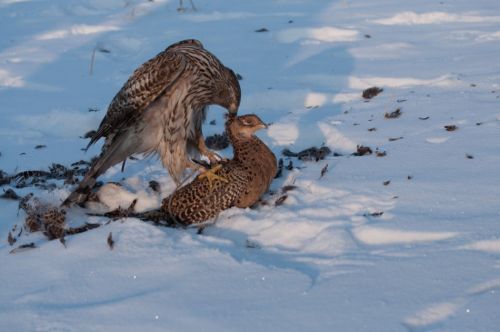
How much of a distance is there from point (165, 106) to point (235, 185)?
0.95 meters

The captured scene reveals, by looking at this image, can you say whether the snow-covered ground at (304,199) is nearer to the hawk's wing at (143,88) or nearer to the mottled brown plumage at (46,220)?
the mottled brown plumage at (46,220)

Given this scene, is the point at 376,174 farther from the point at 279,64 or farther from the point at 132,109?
the point at 279,64

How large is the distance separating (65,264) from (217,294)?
0.93m

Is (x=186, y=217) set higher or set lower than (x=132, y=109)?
lower

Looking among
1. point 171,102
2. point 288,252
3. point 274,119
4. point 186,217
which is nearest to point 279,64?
point 274,119

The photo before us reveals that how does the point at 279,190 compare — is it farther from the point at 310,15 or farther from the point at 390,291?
the point at 310,15

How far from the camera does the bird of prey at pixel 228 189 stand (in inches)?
175

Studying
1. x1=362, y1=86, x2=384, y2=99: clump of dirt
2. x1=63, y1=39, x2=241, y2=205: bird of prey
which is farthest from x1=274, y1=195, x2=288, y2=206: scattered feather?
x1=362, y1=86, x2=384, y2=99: clump of dirt

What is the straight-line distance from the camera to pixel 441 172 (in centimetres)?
475

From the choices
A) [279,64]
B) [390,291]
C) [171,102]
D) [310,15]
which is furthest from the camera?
[310,15]

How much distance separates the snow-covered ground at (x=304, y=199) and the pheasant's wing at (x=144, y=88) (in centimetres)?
51

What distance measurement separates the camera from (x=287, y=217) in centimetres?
422

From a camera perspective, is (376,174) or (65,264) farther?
(376,174)

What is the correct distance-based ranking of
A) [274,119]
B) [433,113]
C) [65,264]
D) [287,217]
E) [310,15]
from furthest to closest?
[310,15], [274,119], [433,113], [287,217], [65,264]
